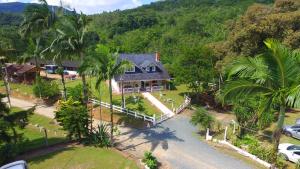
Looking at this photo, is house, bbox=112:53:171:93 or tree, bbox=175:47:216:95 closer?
tree, bbox=175:47:216:95

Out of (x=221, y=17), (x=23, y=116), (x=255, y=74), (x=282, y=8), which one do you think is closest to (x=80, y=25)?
(x=23, y=116)

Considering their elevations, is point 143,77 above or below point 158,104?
above

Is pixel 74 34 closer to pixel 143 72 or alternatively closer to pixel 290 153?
pixel 290 153

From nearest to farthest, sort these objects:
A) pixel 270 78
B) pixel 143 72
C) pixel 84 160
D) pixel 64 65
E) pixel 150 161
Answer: pixel 270 78 < pixel 150 161 < pixel 84 160 < pixel 143 72 < pixel 64 65

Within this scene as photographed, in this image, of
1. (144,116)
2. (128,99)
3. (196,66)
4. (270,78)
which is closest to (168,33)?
(196,66)

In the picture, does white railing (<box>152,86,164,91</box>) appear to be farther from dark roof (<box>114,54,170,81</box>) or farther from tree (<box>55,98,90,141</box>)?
tree (<box>55,98,90,141</box>)

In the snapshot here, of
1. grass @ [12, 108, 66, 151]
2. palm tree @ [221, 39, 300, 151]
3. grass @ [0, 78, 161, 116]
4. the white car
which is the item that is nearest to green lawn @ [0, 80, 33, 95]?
grass @ [0, 78, 161, 116]
